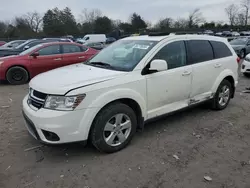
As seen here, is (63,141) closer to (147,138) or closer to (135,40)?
(147,138)

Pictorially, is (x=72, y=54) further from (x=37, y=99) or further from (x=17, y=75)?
(x=37, y=99)

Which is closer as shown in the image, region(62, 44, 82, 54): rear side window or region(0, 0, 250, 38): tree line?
region(62, 44, 82, 54): rear side window

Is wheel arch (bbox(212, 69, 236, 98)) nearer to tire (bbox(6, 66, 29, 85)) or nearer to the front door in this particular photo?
the front door

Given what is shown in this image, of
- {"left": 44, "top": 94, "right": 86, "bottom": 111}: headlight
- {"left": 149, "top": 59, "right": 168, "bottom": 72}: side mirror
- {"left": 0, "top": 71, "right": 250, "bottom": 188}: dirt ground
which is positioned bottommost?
{"left": 0, "top": 71, "right": 250, "bottom": 188}: dirt ground

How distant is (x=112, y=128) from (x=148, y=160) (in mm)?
666

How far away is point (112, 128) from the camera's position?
344cm

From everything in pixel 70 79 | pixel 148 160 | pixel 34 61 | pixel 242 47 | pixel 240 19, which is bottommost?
pixel 148 160

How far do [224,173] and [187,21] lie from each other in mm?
74443

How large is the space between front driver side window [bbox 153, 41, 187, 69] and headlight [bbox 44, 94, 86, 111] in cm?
152

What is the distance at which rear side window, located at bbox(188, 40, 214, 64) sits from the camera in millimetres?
4465

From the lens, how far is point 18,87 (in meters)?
8.14

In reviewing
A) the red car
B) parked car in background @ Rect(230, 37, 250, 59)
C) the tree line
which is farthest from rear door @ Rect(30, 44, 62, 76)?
the tree line

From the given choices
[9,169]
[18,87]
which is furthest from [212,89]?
[18,87]

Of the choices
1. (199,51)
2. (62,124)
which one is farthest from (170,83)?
(62,124)
